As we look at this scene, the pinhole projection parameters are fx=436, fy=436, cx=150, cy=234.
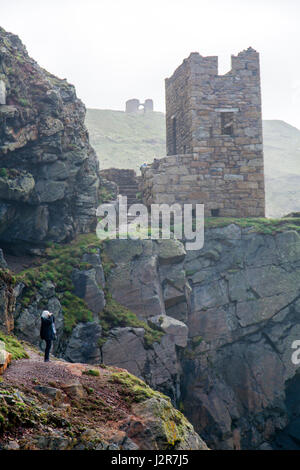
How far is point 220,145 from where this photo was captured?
1917 cm

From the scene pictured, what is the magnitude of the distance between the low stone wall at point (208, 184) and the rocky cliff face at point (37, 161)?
9.47ft

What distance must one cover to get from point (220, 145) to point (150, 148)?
33294 mm

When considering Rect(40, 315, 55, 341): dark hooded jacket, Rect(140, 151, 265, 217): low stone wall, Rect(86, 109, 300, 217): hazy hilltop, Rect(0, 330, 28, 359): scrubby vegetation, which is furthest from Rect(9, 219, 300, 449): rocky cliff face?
Rect(86, 109, 300, 217): hazy hilltop

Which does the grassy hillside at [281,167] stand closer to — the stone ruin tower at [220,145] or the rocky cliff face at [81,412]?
the stone ruin tower at [220,145]

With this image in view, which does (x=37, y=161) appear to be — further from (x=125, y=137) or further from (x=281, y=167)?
(x=281, y=167)

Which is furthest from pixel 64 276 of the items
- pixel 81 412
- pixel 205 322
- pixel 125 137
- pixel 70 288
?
pixel 125 137

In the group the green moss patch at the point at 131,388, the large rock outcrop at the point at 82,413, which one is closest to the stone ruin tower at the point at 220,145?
the green moss patch at the point at 131,388

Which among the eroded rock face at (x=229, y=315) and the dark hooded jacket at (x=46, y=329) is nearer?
the dark hooded jacket at (x=46, y=329)

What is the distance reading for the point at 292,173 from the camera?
5525cm

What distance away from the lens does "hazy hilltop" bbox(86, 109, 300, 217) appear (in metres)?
46.4

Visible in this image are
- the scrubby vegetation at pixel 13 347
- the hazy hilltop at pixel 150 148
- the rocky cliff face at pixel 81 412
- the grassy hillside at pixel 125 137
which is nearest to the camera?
the rocky cliff face at pixel 81 412

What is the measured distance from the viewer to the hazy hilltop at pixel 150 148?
46.4 m

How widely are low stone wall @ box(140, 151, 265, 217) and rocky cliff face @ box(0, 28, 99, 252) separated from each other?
2.89m

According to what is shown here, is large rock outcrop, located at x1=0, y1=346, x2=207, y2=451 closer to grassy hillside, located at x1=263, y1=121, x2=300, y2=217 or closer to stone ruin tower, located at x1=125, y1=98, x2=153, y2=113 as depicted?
grassy hillside, located at x1=263, y1=121, x2=300, y2=217
